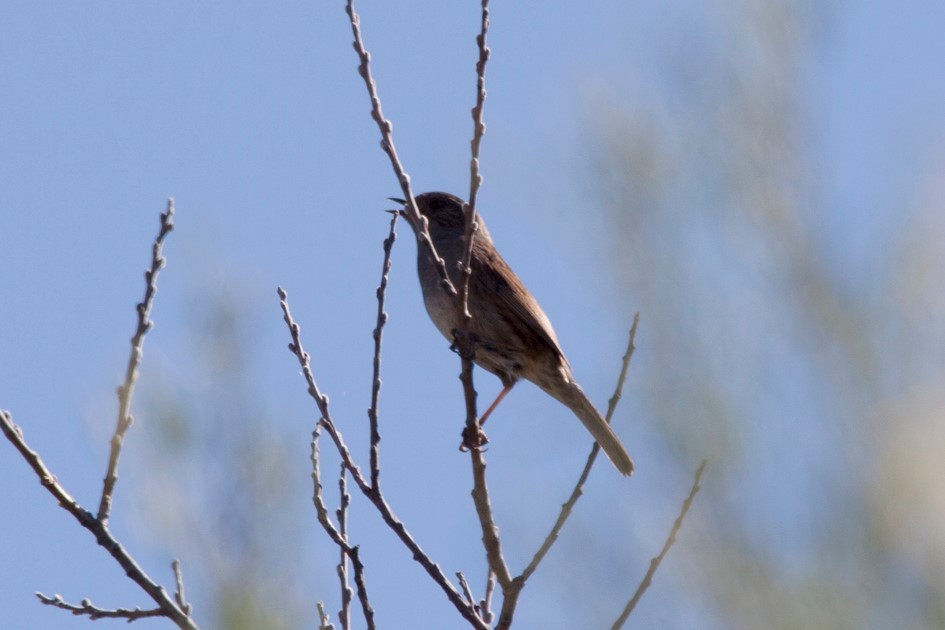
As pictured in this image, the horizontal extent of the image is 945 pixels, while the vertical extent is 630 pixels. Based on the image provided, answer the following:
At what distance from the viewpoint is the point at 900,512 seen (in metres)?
2.32

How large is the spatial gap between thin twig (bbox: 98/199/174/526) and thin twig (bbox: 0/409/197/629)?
0.04 m

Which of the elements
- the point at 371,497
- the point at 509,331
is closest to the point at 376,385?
the point at 371,497

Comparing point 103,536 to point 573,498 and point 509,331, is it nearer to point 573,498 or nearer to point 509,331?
point 573,498

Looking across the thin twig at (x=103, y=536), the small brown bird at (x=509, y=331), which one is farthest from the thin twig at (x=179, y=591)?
the small brown bird at (x=509, y=331)

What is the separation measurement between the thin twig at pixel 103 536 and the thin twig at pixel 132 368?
4 centimetres

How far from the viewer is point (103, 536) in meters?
3.70

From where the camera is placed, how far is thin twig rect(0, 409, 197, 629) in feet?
11.8

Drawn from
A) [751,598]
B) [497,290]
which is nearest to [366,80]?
[751,598]

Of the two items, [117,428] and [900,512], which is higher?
[117,428]

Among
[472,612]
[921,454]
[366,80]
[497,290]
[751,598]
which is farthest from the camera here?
[497,290]

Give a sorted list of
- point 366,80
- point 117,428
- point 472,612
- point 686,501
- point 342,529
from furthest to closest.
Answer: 1. point 342,529
2. point 472,612
3. point 366,80
4. point 117,428
5. point 686,501

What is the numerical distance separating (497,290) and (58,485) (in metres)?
3.77

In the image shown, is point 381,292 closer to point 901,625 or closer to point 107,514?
point 107,514

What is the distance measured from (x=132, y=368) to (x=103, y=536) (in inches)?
22.1
